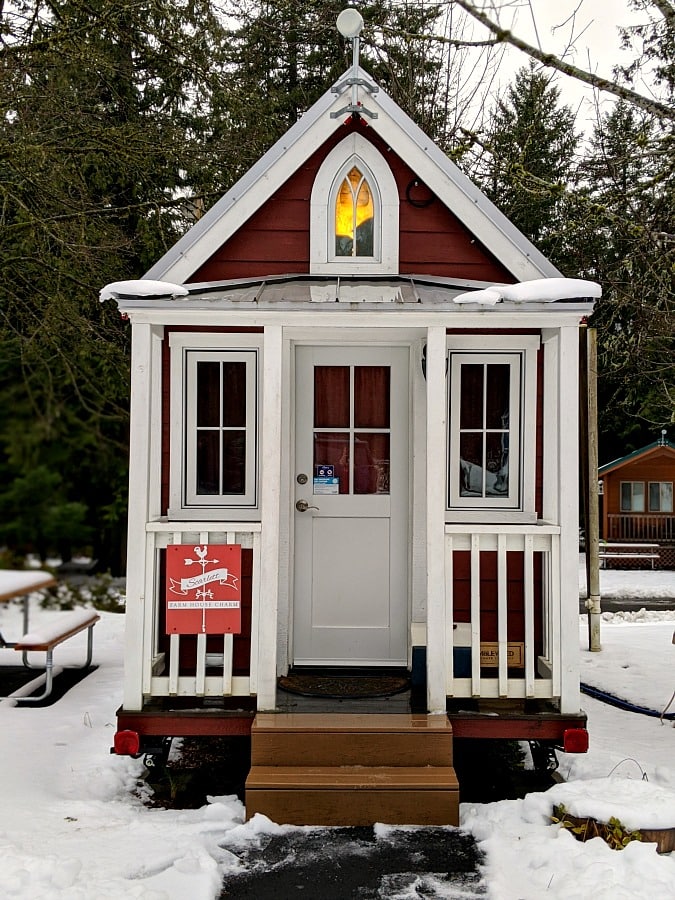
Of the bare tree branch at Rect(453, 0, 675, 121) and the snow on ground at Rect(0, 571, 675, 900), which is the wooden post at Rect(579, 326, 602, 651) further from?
the bare tree branch at Rect(453, 0, 675, 121)

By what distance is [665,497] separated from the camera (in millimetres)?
11891

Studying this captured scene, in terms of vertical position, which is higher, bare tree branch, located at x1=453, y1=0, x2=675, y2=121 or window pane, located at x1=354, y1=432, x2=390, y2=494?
bare tree branch, located at x1=453, y1=0, x2=675, y2=121

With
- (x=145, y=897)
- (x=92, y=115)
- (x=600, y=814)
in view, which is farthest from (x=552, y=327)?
(x=92, y=115)

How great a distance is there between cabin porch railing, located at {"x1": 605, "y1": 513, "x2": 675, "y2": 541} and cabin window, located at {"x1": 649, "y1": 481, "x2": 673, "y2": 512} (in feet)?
0.34

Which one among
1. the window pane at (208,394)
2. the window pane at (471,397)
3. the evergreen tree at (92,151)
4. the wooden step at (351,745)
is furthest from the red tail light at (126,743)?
the window pane at (471,397)

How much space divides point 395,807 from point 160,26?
28.2 ft

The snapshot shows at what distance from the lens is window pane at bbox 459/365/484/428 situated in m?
5.62

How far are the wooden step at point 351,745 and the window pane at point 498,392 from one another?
6.83 feet

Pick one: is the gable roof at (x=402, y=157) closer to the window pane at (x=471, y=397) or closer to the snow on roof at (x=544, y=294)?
the window pane at (x=471, y=397)

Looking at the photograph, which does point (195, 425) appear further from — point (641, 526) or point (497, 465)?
point (641, 526)

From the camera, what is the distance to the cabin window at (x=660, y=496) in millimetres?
11789

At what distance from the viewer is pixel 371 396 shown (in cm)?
577

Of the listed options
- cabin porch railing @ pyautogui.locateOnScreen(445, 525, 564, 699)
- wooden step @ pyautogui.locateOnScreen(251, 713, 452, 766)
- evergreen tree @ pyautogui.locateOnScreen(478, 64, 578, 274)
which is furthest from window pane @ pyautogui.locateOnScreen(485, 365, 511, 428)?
evergreen tree @ pyautogui.locateOnScreen(478, 64, 578, 274)

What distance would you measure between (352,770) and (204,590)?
1234mm
